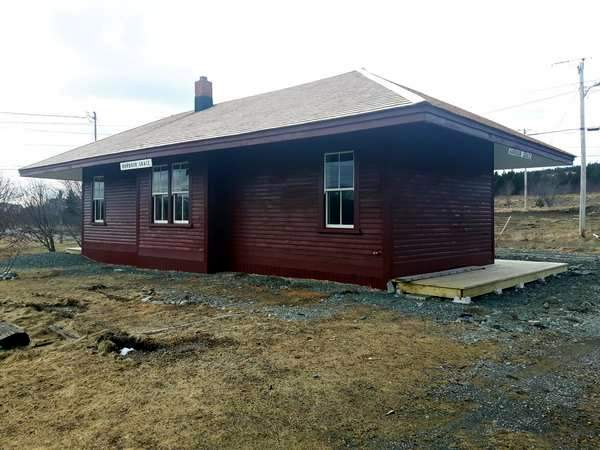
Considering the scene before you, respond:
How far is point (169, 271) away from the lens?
11.6 meters

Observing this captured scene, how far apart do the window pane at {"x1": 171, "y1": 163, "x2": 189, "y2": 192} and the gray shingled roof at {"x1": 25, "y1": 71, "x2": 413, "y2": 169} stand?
74 cm

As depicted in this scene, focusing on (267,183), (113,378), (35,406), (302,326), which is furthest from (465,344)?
(267,183)

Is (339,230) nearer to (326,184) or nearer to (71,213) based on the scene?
(326,184)

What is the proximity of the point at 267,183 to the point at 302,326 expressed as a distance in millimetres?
4919

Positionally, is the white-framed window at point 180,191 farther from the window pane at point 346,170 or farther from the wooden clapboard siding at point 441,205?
the wooden clapboard siding at point 441,205

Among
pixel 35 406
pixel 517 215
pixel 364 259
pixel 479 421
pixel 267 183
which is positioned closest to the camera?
pixel 479 421

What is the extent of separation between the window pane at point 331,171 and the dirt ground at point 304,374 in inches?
95.6

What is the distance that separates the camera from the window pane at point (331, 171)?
8.88m

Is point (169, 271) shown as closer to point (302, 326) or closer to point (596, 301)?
point (302, 326)

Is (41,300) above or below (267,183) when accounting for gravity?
below

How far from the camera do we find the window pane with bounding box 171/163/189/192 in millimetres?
11305

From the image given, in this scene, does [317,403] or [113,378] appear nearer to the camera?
[317,403]

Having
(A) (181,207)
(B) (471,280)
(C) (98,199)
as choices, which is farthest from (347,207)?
(C) (98,199)

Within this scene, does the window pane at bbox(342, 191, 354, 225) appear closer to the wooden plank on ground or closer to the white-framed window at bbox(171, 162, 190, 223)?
the wooden plank on ground
